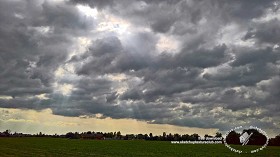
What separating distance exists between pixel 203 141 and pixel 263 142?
184 ft

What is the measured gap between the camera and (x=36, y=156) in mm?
50969

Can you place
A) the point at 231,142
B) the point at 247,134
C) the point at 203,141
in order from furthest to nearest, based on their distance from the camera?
the point at 203,141, the point at 231,142, the point at 247,134

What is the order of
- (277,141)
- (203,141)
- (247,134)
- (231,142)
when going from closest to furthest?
(247,134) → (231,142) → (277,141) → (203,141)

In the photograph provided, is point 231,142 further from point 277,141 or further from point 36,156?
point 36,156

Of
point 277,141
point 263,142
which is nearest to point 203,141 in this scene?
point 277,141

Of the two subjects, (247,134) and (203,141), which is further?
(203,141)

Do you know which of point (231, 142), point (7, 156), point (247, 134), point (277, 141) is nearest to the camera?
point (7, 156)

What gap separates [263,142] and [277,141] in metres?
38.9

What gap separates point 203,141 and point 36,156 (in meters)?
128

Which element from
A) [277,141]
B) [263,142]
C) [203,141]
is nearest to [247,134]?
[263,142]

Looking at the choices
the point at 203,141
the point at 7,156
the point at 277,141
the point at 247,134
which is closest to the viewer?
the point at 7,156

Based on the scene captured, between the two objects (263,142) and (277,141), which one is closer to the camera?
(263,142)

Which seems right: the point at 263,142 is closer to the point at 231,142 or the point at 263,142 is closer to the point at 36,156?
the point at 231,142

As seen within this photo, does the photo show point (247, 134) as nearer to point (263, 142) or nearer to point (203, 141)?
point (263, 142)
